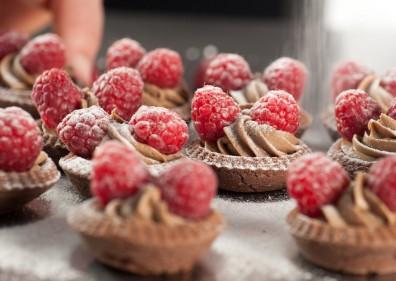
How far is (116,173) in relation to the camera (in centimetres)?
184

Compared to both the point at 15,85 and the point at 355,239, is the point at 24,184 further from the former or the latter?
the point at 15,85

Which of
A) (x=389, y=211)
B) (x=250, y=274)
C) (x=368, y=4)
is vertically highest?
(x=389, y=211)

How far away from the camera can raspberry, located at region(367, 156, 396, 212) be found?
6.16 feet

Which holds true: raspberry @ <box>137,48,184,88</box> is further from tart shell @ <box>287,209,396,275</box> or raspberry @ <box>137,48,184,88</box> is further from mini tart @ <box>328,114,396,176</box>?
tart shell @ <box>287,209,396,275</box>

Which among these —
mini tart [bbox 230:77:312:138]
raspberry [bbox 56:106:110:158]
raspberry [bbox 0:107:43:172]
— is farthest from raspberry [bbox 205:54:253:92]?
raspberry [bbox 0:107:43:172]

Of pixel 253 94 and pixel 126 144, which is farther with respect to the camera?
pixel 253 94

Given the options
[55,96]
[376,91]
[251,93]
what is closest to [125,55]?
[251,93]

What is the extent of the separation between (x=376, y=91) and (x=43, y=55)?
116cm

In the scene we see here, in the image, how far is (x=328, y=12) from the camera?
5.52m

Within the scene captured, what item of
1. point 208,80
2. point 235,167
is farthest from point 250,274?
point 208,80

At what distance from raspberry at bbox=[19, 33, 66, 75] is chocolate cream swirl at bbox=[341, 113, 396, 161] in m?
1.14

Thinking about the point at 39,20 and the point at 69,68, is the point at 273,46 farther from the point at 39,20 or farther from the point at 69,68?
the point at 69,68

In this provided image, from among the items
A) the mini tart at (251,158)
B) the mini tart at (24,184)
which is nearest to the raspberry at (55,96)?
the mini tart at (24,184)

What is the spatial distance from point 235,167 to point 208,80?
1.88 feet
